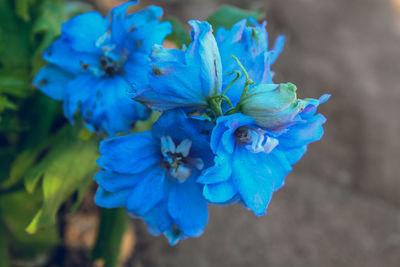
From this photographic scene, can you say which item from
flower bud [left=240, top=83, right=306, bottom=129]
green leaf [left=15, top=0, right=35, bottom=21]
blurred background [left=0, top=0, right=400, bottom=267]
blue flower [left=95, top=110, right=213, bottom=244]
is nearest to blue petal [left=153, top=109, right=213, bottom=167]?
blue flower [left=95, top=110, right=213, bottom=244]

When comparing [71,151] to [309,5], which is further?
[309,5]

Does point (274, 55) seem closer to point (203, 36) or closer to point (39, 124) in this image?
point (203, 36)

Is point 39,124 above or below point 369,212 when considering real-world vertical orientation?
above

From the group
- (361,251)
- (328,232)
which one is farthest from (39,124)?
(361,251)

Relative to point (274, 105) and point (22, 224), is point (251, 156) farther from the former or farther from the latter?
point (22, 224)

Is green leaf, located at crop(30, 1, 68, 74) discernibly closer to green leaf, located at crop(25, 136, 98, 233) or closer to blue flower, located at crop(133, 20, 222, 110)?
green leaf, located at crop(25, 136, 98, 233)

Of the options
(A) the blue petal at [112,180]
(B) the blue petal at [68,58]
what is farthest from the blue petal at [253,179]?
(B) the blue petal at [68,58]
